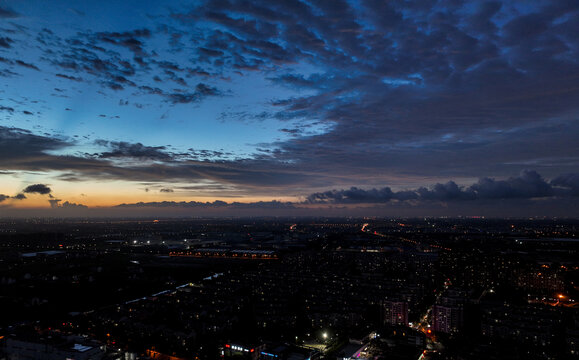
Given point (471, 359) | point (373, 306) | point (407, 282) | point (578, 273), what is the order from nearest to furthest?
point (471, 359), point (373, 306), point (407, 282), point (578, 273)

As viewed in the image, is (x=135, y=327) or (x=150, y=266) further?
(x=150, y=266)

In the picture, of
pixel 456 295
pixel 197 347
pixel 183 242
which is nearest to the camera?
pixel 197 347

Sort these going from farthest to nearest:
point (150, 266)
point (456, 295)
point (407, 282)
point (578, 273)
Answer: point (150, 266)
point (578, 273)
point (407, 282)
point (456, 295)

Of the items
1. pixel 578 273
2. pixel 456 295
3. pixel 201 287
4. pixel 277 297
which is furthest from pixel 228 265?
pixel 578 273

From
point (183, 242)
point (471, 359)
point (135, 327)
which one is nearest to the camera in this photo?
point (471, 359)

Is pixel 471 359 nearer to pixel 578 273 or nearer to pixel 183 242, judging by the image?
pixel 578 273

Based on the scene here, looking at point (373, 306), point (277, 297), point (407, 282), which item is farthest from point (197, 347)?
point (407, 282)

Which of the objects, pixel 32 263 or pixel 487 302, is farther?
pixel 32 263

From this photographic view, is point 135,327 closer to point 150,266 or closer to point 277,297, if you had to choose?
point 277,297
